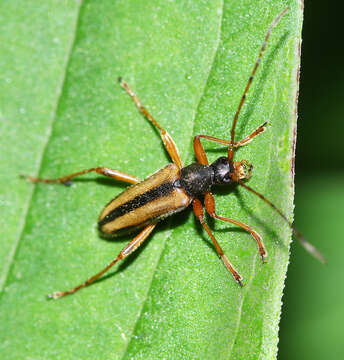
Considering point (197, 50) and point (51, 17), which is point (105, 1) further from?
point (197, 50)

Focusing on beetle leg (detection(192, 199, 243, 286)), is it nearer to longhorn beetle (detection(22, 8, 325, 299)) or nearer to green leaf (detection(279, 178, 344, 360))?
longhorn beetle (detection(22, 8, 325, 299))

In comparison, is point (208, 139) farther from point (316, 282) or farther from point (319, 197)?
point (316, 282)

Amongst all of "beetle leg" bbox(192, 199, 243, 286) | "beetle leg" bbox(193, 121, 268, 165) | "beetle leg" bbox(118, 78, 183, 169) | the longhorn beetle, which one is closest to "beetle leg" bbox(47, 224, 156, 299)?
the longhorn beetle

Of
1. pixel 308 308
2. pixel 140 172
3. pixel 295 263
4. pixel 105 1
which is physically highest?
pixel 105 1

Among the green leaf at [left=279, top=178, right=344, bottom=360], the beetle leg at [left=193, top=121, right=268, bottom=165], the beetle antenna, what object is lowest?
the green leaf at [left=279, top=178, right=344, bottom=360]

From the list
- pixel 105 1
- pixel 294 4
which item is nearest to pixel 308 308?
pixel 294 4

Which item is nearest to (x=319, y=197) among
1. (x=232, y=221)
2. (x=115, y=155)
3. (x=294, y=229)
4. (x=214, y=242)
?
(x=232, y=221)
